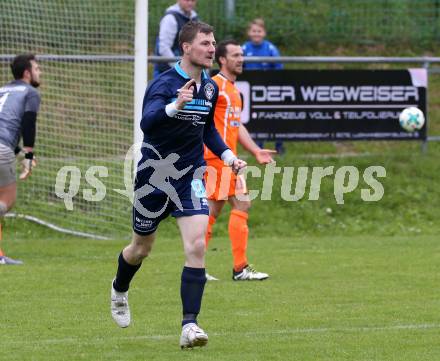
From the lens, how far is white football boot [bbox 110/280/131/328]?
24.6 feet

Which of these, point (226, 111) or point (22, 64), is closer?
point (226, 111)

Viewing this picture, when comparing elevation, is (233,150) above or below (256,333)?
above

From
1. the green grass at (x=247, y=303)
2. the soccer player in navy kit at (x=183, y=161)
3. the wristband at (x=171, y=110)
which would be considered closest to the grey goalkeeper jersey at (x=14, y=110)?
the green grass at (x=247, y=303)

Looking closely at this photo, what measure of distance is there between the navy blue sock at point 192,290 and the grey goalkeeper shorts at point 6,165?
4557 mm

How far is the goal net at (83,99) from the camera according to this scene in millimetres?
13516

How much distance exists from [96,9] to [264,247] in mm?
3704

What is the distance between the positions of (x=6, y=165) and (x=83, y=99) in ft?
8.83

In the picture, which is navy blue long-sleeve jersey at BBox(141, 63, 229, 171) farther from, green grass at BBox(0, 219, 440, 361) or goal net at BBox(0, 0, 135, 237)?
goal net at BBox(0, 0, 135, 237)

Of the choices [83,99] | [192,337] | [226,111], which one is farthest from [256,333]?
[83,99]

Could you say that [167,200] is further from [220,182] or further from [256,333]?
[220,182]

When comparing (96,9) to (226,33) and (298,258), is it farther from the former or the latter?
(226,33)

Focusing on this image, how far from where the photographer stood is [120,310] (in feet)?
24.7

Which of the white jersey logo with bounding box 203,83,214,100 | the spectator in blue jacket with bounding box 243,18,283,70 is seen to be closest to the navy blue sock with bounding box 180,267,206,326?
the white jersey logo with bounding box 203,83,214,100

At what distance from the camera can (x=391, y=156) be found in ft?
53.1
